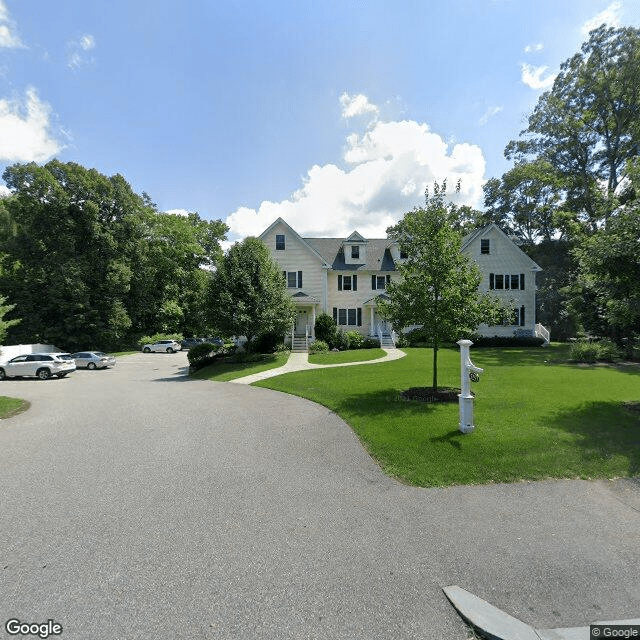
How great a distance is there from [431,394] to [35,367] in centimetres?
2392

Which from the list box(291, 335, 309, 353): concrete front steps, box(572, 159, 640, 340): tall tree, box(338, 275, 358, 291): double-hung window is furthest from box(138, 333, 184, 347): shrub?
box(572, 159, 640, 340): tall tree

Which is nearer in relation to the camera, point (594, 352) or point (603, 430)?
point (603, 430)

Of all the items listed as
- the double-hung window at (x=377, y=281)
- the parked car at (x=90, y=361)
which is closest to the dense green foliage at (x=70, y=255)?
the parked car at (x=90, y=361)

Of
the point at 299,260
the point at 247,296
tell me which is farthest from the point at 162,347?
the point at 247,296

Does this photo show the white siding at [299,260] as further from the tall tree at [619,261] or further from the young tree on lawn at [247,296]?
the tall tree at [619,261]

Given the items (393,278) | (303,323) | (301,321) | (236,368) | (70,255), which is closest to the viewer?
(236,368)

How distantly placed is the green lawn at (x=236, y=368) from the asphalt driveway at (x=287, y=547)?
38.9 ft

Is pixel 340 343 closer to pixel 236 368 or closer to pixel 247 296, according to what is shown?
pixel 247 296

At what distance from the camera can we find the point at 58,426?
902cm

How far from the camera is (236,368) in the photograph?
67.9 feet

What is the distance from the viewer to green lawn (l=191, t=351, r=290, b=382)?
18.7m

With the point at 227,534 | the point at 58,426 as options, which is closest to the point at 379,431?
the point at 227,534

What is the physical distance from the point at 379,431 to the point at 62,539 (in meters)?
5.66

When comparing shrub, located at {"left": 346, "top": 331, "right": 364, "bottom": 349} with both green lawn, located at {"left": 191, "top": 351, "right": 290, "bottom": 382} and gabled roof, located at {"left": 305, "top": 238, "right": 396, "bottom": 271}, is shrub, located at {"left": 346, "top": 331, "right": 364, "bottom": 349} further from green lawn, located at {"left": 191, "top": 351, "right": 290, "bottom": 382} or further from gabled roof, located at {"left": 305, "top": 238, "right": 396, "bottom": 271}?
gabled roof, located at {"left": 305, "top": 238, "right": 396, "bottom": 271}
